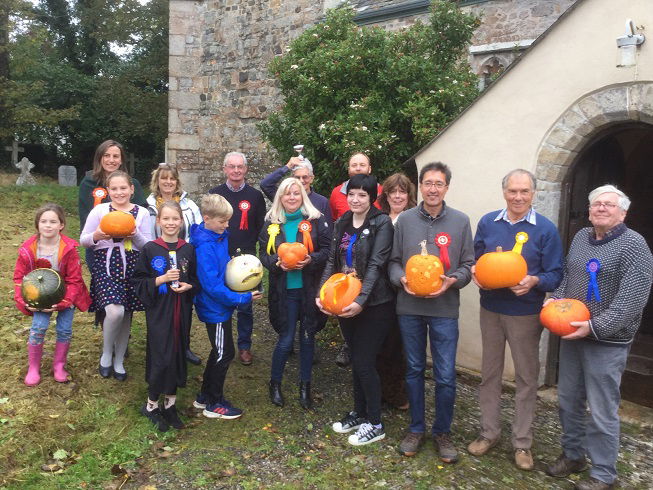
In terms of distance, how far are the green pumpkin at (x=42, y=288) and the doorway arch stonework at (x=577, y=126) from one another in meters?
4.15

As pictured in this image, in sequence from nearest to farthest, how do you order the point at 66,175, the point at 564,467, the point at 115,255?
the point at 564,467
the point at 115,255
the point at 66,175

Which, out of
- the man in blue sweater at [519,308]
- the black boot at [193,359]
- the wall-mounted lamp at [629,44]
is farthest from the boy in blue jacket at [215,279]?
the wall-mounted lamp at [629,44]

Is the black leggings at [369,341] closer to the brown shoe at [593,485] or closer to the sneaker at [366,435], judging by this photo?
the sneaker at [366,435]

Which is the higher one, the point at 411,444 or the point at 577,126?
the point at 577,126

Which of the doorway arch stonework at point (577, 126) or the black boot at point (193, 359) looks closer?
the doorway arch stonework at point (577, 126)

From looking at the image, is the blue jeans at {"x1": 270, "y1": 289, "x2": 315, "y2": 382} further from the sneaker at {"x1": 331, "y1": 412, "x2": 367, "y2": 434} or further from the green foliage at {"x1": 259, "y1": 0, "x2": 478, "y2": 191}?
the green foliage at {"x1": 259, "y1": 0, "x2": 478, "y2": 191}

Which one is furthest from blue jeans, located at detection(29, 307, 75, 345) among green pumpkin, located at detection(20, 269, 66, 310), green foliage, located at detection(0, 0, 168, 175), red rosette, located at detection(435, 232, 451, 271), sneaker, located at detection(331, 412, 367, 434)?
green foliage, located at detection(0, 0, 168, 175)

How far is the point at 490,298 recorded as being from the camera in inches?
161

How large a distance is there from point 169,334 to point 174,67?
467 inches

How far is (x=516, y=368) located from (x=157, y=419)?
2.74m

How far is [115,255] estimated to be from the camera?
4.61 metres

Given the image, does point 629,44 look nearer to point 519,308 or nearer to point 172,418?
point 519,308

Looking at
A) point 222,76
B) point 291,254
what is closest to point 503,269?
point 291,254

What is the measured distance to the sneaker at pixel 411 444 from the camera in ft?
13.4
